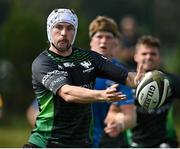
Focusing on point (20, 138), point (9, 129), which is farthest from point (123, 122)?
point (9, 129)

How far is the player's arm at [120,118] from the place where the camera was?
9.61m

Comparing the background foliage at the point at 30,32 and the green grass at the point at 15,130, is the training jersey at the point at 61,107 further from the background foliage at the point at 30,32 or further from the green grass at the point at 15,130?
the background foliage at the point at 30,32

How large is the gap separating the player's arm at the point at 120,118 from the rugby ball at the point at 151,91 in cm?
167

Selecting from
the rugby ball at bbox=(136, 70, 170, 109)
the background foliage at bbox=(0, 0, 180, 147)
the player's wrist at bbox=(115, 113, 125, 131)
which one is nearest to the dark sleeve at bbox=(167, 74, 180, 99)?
the player's wrist at bbox=(115, 113, 125, 131)

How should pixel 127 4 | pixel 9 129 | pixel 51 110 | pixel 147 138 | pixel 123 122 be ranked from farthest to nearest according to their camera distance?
pixel 127 4 → pixel 9 129 → pixel 147 138 → pixel 123 122 → pixel 51 110

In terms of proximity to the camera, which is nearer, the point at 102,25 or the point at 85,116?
the point at 85,116

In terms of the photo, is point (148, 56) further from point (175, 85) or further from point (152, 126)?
point (152, 126)

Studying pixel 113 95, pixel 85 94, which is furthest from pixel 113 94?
pixel 85 94

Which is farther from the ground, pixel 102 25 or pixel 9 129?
pixel 102 25

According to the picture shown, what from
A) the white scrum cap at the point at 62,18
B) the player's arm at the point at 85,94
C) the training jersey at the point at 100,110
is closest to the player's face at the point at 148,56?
the training jersey at the point at 100,110

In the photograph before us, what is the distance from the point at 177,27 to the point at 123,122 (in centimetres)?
1040

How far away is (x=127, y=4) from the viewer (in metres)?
18.9

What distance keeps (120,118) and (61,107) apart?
2213 millimetres

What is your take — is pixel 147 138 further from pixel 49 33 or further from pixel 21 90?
pixel 21 90
